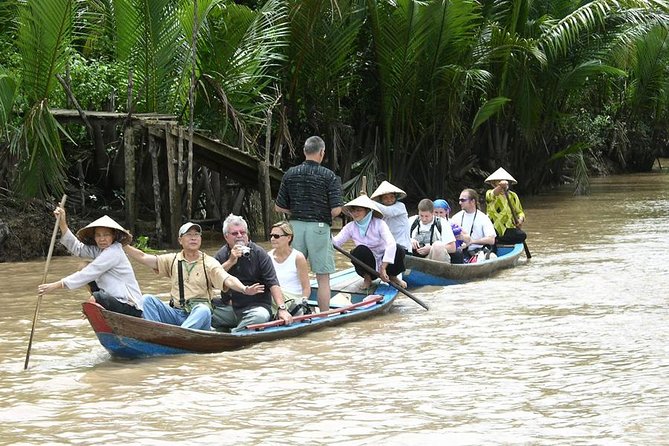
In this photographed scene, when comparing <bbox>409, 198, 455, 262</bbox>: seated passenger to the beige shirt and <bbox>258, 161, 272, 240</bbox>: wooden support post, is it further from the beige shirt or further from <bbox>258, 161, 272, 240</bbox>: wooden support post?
<bbox>258, 161, 272, 240</bbox>: wooden support post

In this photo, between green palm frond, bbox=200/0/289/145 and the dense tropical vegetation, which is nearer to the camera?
the dense tropical vegetation

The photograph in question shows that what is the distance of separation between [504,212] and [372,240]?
13.4 feet

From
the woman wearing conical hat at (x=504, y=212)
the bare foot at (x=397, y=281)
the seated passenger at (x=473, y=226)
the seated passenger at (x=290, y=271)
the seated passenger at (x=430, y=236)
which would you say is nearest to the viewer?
the seated passenger at (x=290, y=271)

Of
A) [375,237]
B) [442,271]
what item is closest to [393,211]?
[375,237]

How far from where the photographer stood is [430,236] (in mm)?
13102

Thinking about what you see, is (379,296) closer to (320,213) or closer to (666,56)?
(320,213)

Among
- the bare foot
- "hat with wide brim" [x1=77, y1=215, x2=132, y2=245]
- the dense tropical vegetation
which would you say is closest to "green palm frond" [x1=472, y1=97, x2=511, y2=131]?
the dense tropical vegetation

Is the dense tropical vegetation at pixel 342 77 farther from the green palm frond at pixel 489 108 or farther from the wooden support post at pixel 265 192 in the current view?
the wooden support post at pixel 265 192

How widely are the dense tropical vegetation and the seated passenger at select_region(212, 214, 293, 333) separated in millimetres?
5750

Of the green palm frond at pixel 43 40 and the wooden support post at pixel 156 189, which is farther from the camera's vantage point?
the wooden support post at pixel 156 189

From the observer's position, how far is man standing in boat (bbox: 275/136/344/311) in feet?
34.1

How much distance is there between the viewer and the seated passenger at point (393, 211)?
12.1 meters

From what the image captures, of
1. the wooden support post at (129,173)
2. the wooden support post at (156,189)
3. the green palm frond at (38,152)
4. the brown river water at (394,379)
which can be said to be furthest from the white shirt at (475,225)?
the green palm frond at (38,152)

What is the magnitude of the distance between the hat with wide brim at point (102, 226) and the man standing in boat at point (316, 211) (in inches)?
83.5
